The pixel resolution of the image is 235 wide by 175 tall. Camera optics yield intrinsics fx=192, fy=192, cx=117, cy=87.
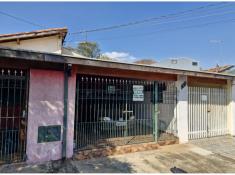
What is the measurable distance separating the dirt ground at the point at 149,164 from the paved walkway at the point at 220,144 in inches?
9.5

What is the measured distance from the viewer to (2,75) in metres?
4.92

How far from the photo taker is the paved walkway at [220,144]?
6.51m

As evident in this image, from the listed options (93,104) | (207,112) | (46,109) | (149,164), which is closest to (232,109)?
(207,112)

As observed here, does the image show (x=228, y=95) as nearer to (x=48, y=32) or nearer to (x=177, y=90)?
(x=177, y=90)

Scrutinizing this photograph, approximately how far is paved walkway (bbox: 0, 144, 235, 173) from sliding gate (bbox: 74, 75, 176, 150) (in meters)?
0.82

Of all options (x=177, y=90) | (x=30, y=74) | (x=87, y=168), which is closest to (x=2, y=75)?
(x=30, y=74)

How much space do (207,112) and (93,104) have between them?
5.02 metres

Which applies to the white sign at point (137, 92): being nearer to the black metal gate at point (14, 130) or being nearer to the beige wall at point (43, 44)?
the black metal gate at point (14, 130)

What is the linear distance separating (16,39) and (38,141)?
6614 millimetres

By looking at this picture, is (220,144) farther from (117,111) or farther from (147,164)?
(117,111)

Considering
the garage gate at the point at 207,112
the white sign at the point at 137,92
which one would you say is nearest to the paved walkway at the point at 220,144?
the garage gate at the point at 207,112

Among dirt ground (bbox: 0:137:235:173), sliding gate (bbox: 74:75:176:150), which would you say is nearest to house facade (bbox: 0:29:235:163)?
sliding gate (bbox: 74:75:176:150)

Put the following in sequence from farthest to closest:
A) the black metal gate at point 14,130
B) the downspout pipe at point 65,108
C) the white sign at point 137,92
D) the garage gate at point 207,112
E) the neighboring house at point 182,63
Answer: the neighboring house at point 182,63 → the garage gate at point 207,112 → the white sign at point 137,92 → the downspout pipe at point 65,108 → the black metal gate at point 14,130

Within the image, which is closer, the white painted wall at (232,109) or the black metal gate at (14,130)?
the black metal gate at (14,130)
